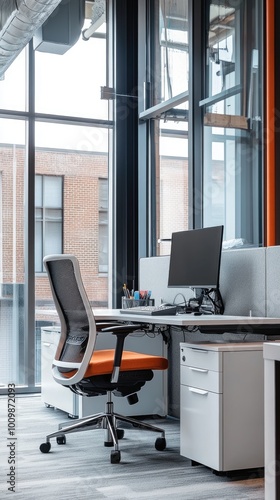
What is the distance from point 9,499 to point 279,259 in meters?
1.61

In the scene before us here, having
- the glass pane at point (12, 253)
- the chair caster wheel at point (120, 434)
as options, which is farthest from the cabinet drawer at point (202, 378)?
the glass pane at point (12, 253)

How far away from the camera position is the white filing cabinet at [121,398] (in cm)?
405

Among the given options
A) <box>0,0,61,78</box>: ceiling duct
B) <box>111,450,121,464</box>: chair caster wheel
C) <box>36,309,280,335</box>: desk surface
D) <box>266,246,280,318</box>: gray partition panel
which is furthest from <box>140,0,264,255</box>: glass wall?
<box>111,450,121,464</box>: chair caster wheel

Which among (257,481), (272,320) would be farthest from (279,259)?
(257,481)

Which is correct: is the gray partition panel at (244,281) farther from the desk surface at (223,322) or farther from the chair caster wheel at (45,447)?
the chair caster wheel at (45,447)

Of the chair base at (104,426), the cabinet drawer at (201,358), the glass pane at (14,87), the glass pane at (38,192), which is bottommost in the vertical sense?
the chair base at (104,426)

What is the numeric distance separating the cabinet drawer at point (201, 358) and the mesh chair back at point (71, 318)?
43 cm

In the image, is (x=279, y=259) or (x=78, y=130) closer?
(x=279, y=259)

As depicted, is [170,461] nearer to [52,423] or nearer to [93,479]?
[93,479]

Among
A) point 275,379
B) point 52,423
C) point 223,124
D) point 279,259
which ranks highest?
point 223,124

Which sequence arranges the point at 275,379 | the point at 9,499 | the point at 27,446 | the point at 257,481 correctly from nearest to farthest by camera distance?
the point at 275,379 → the point at 9,499 → the point at 257,481 → the point at 27,446

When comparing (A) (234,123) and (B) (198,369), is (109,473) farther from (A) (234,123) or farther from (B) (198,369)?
(A) (234,123)

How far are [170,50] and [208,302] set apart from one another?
2226 millimetres

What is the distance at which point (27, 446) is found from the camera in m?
3.54
